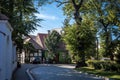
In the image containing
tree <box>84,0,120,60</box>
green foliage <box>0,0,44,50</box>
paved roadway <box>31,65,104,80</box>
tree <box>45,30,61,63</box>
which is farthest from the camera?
tree <box>45,30,61,63</box>

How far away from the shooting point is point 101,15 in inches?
1962

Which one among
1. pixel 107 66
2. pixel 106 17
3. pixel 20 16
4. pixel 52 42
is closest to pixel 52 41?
pixel 52 42

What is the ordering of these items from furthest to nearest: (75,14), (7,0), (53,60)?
1. (53,60)
2. (75,14)
3. (7,0)

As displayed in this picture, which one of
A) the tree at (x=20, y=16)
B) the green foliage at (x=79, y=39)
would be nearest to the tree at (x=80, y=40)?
the green foliage at (x=79, y=39)

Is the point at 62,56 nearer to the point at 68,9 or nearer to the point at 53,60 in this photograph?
the point at 53,60

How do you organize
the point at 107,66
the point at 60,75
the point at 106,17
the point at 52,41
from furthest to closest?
the point at 52,41, the point at 106,17, the point at 107,66, the point at 60,75

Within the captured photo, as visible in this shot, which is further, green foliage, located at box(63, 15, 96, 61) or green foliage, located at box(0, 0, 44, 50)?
green foliage, located at box(63, 15, 96, 61)

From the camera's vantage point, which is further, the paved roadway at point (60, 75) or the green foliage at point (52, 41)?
the green foliage at point (52, 41)

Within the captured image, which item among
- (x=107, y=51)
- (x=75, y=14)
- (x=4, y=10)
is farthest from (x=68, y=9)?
(x=4, y=10)

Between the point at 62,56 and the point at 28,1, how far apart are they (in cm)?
3955

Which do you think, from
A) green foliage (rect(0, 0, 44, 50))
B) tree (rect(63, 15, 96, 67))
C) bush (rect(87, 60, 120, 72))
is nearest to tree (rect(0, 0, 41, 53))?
green foliage (rect(0, 0, 44, 50))

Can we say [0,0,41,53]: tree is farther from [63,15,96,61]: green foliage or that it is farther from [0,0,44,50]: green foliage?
[63,15,96,61]: green foliage

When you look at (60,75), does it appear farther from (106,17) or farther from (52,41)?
(52,41)

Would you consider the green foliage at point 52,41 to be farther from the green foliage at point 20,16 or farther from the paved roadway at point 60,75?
the paved roadway at point 60,75
